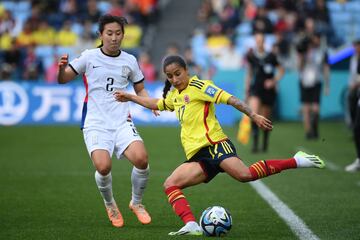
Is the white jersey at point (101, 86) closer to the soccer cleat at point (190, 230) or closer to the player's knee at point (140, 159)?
the player's knee at point (140, 159)

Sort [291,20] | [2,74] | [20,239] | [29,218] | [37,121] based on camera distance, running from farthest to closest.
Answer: [291,20] → [2,74] → [37,121] → [29,218] → [20,239]

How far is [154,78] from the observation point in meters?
25.4

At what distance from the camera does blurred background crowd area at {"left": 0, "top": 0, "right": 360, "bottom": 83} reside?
84.6 ft

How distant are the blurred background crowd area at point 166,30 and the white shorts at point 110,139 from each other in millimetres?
15332

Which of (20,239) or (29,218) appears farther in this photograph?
(29,218)

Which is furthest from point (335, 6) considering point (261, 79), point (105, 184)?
point (105, 184)

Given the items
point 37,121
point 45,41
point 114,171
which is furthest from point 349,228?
point 45,41

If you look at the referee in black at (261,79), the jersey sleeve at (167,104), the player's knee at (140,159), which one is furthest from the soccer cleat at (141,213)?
the referee in black at (261,79)

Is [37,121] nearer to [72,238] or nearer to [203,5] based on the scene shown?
[203,5]

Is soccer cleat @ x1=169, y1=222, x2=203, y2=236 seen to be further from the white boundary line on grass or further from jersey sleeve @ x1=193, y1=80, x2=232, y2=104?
jersey sleeve @ x1=193, y1=80, x2=232, y2=104

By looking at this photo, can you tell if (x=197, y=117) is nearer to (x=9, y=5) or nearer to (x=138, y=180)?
(x=138, y=180)

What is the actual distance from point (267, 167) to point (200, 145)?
0.69m

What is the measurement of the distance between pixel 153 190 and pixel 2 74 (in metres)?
14.9

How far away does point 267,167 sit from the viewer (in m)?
8.09
